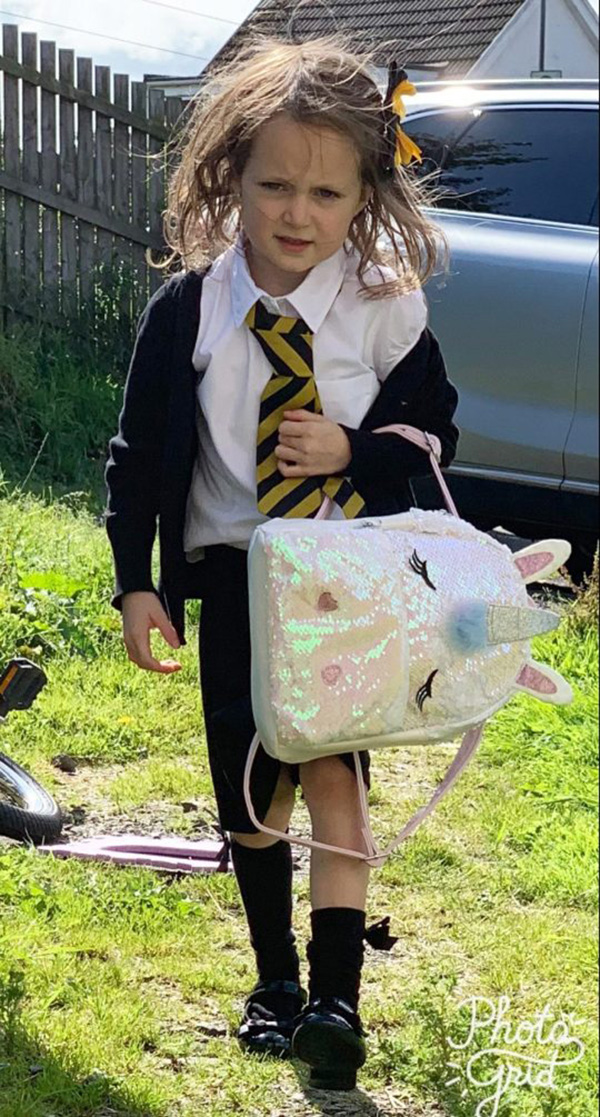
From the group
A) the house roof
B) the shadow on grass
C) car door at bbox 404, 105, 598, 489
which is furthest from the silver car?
the shadow on grass

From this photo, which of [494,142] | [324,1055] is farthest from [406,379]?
[494,142]

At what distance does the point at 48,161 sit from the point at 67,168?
0.42ft

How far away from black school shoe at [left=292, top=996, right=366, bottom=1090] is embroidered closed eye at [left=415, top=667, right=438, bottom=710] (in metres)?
0.38

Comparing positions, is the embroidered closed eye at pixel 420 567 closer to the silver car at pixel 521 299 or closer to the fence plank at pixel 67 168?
the silver car at pixel 521 299

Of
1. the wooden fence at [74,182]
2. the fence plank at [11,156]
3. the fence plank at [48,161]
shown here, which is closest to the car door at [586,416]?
the wooden fence at [74,182]

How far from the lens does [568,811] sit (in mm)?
2666

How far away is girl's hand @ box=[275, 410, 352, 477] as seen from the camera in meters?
1.81

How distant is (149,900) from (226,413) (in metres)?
0.80

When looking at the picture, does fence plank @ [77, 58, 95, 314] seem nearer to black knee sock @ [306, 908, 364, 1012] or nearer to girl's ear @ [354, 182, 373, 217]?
girl's ear @ [354, 182, 373, 217]

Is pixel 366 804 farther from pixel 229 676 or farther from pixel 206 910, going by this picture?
pixel 206 910

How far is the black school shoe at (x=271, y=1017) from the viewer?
1942 millimetres

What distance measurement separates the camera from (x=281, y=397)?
6.03ft

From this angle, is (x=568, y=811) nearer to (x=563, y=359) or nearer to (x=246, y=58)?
(x=563, y=359)

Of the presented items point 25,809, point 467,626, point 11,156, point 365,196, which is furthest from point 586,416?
point 11,156
